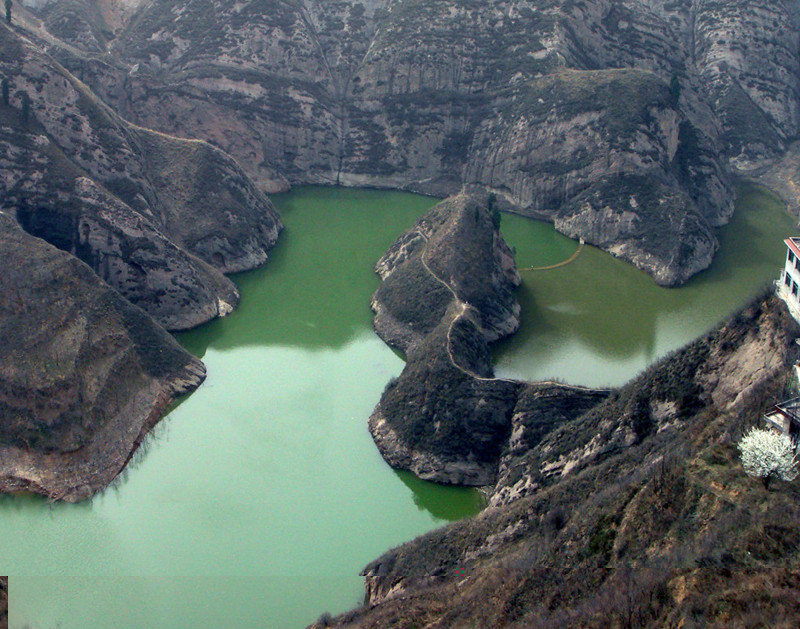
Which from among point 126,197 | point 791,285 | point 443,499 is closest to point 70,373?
point 443,499

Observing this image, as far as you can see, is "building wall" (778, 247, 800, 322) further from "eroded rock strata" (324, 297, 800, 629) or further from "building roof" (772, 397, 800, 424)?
"building roof" (772, 397, 800, 424)

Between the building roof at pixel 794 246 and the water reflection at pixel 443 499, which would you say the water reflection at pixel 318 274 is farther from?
the building roof at pixel 794 246

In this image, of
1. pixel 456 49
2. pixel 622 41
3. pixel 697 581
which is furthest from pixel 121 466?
pixel 622 41

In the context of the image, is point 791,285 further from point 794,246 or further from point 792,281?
point 794,246

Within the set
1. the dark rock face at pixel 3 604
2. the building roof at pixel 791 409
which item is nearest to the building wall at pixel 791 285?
the building roof at pixel 791 409

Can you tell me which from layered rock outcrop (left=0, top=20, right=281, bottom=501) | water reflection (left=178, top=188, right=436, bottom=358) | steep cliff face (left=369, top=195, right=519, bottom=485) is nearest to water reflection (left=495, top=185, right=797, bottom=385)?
steep cliff face (left=369, top=195, right=519, bottom=485)

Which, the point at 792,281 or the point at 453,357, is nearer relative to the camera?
the point at 792,281
